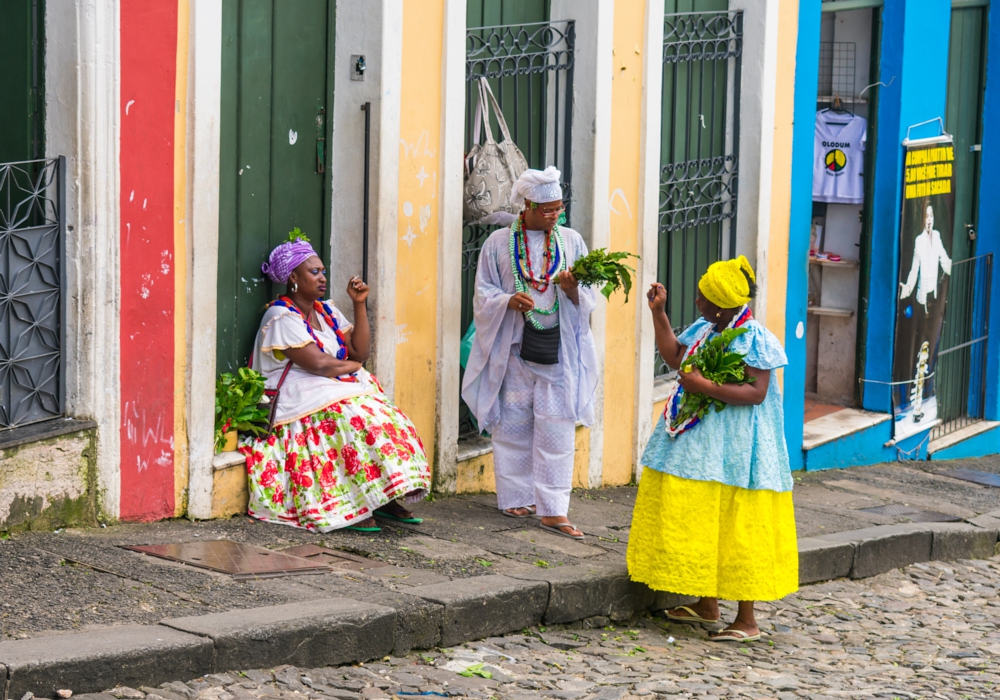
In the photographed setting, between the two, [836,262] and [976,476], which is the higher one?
[836,262]

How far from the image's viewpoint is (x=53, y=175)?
5.90 meters

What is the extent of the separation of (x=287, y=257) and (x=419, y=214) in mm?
1003

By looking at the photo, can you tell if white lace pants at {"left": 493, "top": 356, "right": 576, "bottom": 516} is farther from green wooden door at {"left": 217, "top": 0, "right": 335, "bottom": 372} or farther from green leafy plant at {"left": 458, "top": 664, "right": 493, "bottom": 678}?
green leafy plant at {"left": 458, "top": 664, "right": 493, "bottom": 678}

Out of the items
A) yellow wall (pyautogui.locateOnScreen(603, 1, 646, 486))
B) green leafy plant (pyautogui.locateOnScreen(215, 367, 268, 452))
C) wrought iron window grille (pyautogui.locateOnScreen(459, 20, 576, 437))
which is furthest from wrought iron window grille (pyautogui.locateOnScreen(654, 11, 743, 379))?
green leafy plant (pyautogui.locateOnScreen(215, 367, 268, 452))

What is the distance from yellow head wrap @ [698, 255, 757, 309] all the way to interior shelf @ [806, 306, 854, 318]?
5.88 m

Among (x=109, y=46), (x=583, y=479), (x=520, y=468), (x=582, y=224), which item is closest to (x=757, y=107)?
(x=582, y=224)

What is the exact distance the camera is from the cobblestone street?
4938 millimetres

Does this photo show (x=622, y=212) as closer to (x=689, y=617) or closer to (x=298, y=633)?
(x=689, y=617)

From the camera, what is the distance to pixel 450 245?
25.2ft

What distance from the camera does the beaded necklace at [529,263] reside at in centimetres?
721

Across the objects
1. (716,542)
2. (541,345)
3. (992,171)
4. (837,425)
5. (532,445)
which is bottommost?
(837,425)

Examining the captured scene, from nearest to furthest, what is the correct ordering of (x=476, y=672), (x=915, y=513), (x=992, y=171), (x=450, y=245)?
(x=476, y=672)
(x=450, y=245)
(x=915, y=513)
(x=992, y=171)

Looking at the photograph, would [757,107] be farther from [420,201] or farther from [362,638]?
[362,638]

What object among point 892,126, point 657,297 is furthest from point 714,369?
point 892,126
